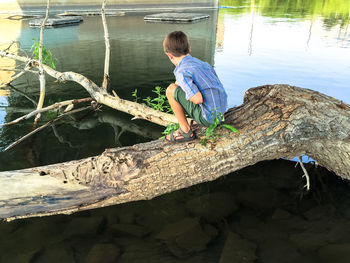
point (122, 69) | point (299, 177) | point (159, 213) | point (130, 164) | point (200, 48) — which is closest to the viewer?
point (130, 164)

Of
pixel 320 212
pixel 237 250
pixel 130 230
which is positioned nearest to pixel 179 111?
pixel 130 230

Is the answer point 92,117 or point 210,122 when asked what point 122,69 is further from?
point 210,122

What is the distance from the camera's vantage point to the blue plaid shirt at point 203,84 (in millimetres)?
3295

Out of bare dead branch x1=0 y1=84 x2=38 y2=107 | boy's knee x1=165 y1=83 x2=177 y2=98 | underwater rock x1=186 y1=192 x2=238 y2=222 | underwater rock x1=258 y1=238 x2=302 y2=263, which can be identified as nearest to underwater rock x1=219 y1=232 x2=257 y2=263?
underwater rock x1=258 y1=238 x2=302 y2=263

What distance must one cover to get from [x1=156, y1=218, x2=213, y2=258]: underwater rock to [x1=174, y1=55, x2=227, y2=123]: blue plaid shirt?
1451 mm

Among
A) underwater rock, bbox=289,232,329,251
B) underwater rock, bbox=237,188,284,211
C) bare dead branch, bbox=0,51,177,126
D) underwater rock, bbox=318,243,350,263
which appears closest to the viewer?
underwater rock, bbox=318,243,350,263

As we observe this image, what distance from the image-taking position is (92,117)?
24.3ft

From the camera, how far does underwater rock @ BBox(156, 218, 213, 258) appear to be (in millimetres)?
3342

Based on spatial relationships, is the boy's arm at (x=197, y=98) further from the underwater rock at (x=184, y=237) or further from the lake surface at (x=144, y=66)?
the lake surface at (x=144, y=66)

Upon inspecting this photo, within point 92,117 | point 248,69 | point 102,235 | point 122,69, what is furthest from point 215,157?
point 122,69

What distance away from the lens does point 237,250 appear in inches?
131

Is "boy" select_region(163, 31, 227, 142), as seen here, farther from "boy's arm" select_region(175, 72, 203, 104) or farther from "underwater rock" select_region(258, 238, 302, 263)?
"underwater rock" select_region(258, 238, 302, 263)

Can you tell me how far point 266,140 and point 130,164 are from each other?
1829 mm

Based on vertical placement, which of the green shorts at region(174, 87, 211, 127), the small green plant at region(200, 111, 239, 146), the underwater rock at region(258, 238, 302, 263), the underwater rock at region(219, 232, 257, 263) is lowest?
the underwater rock at region(219, 232, 257, 263)
